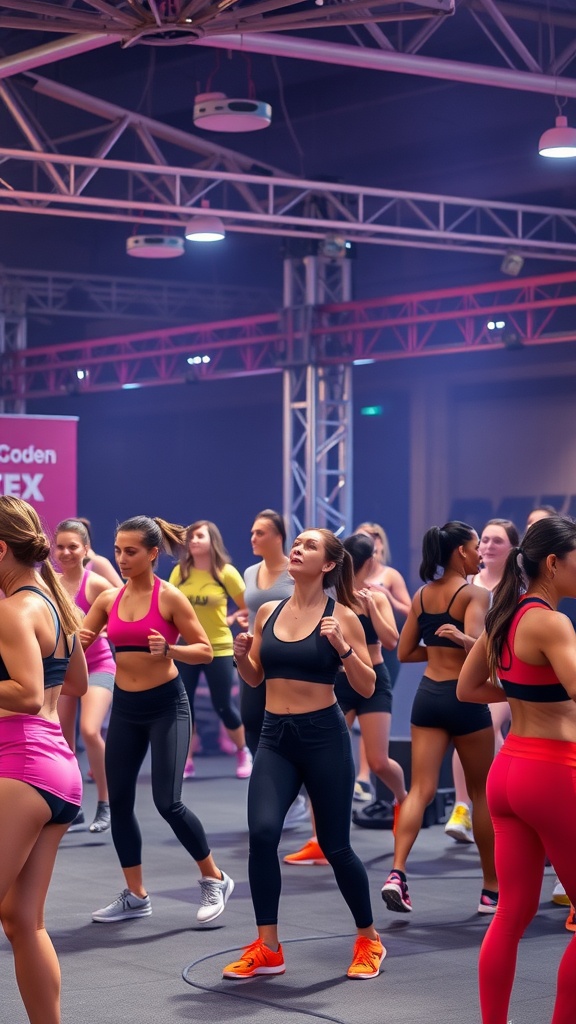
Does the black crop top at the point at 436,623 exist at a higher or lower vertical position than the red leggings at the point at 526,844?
higher

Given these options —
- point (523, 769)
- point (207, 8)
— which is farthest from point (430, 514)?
point (523, 769)

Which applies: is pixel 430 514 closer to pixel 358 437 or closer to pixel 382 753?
pixel 358 437

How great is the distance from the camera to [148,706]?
4.97 m

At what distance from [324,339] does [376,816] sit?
362 inches

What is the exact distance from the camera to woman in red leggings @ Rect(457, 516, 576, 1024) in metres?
3.19

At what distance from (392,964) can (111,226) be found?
1623cm

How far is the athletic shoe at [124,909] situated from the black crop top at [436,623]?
55.0 inches

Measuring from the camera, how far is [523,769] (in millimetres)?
3232

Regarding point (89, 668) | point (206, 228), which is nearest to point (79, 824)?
point (89, 668)

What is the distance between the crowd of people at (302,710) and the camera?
10.3ft

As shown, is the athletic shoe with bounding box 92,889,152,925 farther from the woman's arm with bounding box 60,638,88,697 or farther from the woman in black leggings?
the woman's arm with bounding box 60,638,88,697

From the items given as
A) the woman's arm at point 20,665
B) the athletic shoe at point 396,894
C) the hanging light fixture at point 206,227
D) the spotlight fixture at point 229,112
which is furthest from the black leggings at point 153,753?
the hanging light fixture at point 206,227

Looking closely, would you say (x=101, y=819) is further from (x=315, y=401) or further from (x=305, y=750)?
(x=315, y=401)

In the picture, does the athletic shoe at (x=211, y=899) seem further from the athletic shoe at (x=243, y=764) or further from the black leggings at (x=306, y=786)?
the athletic shoe at (x=243, y=764)
